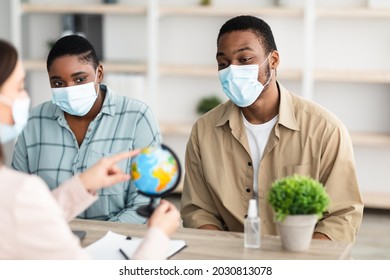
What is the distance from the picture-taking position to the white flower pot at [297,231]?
6.15 feet

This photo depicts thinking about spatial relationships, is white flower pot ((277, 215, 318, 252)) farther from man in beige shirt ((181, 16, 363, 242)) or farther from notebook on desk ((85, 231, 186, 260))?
man in beige shirt ((181, 16, 363, 242))

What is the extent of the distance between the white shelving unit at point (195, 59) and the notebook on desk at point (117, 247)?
10.5 ft

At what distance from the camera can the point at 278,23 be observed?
5285 mm

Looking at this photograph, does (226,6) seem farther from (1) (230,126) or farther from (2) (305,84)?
(1) (230,126)

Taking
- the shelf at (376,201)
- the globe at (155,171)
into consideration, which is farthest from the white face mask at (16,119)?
the shelf at (376,201)

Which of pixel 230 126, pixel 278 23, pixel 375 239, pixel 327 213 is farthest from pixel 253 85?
pixel 278 23

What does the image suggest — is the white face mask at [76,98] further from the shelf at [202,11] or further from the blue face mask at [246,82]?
the shelf at [202,11]

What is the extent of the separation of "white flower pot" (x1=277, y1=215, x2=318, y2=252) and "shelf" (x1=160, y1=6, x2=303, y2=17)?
11.1 ft

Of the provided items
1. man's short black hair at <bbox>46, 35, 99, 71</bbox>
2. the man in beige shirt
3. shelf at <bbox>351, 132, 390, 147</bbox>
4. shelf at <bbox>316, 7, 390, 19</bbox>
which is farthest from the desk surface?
shelf at <bbox>316, 7, 390, 19</bbox>

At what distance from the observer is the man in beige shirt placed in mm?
2361

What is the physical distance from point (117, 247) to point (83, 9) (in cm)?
375

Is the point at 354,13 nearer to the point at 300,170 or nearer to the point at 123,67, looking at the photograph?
the point at 123,67

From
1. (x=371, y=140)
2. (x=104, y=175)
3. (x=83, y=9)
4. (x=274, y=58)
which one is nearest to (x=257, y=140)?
(x=274, y=58)

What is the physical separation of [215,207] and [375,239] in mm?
2273
